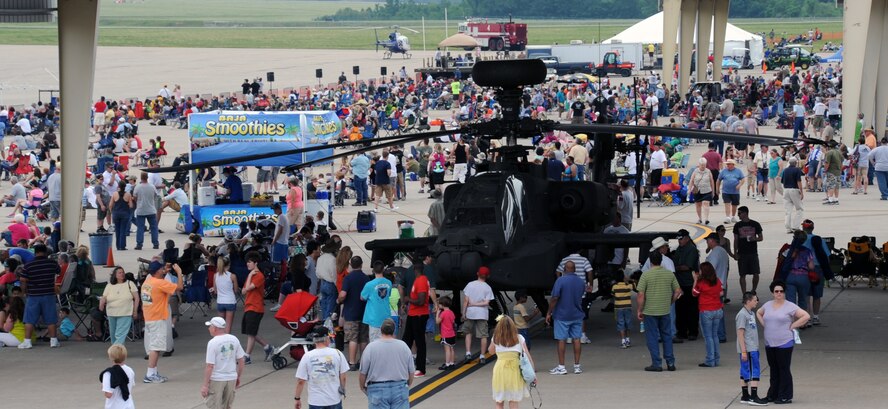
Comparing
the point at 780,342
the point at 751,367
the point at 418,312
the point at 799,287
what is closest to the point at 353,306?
the point at 418,312

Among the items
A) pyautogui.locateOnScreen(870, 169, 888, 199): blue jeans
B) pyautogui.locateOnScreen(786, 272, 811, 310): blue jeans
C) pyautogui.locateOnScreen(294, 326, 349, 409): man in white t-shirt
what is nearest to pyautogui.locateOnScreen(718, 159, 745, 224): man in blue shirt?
pyautogui.locateOnScreen(870, 169, 888, 199): blue jeans

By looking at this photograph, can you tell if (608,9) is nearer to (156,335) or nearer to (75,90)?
(75,90)

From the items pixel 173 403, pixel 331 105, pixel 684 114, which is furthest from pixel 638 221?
pixel 331 105

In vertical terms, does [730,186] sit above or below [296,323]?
above

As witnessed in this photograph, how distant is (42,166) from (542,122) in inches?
1085

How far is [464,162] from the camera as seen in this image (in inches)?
1387

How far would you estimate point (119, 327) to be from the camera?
17.8 m

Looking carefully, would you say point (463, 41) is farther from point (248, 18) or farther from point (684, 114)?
point (248, 18)

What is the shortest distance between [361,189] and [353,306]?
16.7 m

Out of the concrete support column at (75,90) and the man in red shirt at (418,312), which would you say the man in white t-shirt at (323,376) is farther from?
the concrete support column at (75,90)

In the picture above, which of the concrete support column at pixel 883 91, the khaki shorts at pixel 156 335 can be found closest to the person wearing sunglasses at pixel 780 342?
the khaki shorts at pixel 156 335

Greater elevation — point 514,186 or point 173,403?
point 514,186

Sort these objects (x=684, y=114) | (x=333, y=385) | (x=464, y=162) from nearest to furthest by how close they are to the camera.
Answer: (x=333, y=385), (x=464, y=162), (x=684, y=114)

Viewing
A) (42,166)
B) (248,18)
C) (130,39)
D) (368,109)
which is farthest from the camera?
(248,18)
